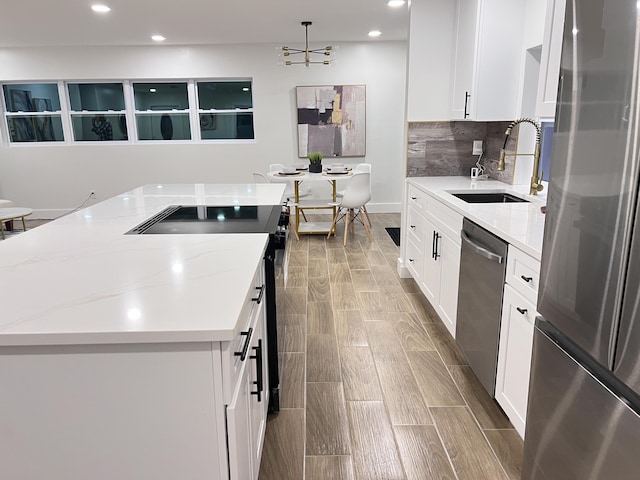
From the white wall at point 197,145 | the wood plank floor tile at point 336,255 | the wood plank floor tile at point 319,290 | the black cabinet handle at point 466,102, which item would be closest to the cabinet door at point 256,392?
the wood plank floor tile at point 319,290

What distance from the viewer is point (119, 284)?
126cm

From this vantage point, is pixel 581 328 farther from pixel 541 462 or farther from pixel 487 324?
pixel 487 324

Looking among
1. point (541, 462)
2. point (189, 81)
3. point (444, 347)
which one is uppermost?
point (189, 81)

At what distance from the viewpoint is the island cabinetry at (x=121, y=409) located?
1.03 metres

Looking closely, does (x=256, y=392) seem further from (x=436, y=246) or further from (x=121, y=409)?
(x=436, y=246)

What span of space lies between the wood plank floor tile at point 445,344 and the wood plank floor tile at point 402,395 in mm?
262

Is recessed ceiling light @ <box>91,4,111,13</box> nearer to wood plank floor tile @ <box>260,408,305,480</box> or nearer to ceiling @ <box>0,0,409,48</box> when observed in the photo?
ceiling @ <box>0,0,409,48</box>

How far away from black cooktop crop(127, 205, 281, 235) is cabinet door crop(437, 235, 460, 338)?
1.02 m

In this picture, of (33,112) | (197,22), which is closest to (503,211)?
(197,22)

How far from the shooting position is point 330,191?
22.3 ft

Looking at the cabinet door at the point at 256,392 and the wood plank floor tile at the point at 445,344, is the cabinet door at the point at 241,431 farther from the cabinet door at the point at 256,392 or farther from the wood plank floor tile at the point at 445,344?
the wood plank floor tile at the point at 445,344

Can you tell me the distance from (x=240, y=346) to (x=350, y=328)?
1.90 meters

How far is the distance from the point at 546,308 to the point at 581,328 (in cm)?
18

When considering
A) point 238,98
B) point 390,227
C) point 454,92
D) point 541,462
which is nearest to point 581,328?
point 541,462
